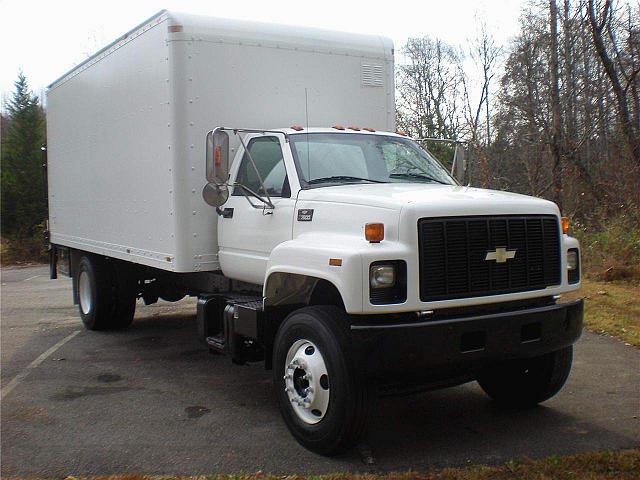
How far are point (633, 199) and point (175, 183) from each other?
35.8 ft

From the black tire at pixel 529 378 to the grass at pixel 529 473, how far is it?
114 centimetres

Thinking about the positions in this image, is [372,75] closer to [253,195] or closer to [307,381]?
[253,195]

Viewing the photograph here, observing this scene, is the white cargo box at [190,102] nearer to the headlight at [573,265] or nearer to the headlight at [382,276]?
the headlight at [382,276]

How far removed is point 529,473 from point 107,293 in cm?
671

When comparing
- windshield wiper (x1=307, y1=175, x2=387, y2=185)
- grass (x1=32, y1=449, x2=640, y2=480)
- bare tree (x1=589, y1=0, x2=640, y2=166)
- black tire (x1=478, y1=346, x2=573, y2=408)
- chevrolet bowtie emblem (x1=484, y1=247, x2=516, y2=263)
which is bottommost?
grass (x1=32, y1=449, x2=640, y2=480)

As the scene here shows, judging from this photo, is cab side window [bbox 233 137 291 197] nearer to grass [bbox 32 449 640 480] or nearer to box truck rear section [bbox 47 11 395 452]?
box truck rear section [bbox 47 11 395 452]

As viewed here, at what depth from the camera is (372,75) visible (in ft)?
25.9

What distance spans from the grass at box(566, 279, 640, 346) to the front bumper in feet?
12.0

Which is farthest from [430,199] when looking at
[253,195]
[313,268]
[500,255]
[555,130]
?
[555,130]

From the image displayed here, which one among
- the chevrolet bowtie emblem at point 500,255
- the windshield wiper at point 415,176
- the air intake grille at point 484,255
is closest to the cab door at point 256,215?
the windshield wiper at point 415,176

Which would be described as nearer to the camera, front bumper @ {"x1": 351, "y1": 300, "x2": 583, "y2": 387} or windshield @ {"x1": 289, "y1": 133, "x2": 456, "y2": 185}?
front bumper @ {"x1": 351, "y1": 300, "x2": 583, "y2": 387}

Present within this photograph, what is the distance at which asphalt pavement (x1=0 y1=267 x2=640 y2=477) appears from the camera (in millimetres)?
4988

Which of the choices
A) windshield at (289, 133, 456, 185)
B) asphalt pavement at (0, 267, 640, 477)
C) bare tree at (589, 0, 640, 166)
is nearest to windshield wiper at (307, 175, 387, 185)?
windshield at (289, 133, 456, 185)

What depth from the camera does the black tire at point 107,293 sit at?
9719 millimetres
